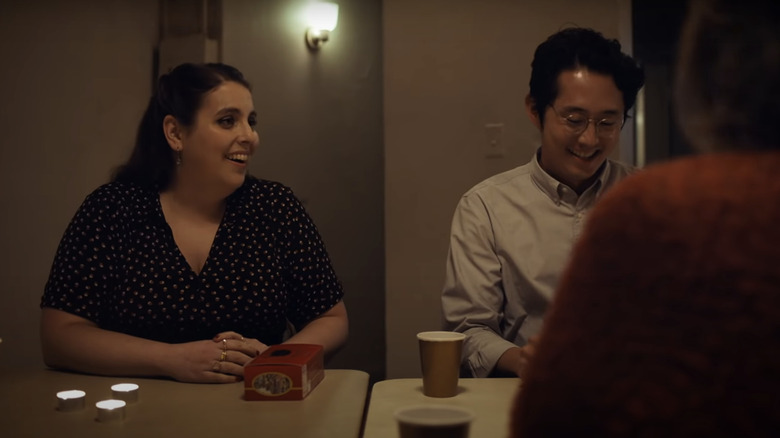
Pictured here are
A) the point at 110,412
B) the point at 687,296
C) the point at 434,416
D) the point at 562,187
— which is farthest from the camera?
the point at 562,187

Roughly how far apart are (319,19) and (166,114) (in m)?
1.71

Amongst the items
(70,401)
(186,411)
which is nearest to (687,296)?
(186,411)

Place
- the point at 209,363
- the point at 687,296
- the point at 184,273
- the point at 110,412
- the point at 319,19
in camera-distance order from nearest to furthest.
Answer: the point at 687,296, the point at 110,412, the point at 209,363, the point at 184,273, the point at 319,19

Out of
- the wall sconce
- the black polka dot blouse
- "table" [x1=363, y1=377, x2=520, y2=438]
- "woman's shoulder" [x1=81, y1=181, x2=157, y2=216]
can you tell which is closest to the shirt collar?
the black polka dot blouse

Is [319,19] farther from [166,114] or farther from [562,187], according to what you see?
[562,187]

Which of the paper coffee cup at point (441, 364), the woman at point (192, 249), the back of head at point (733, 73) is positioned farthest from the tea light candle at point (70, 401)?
the back of head at point (733, 73)

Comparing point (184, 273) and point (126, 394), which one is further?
point (184, 273)

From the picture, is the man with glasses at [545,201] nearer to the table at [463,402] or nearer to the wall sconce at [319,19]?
the table at [463,402]

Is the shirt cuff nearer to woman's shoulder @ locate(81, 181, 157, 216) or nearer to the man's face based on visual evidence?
the man's face

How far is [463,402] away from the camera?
1.01 meters

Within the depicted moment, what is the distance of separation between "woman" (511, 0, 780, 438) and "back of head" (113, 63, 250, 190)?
1.39 m

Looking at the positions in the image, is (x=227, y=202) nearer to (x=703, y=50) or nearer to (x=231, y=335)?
(x=231, y=335)

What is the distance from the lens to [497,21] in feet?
8.29

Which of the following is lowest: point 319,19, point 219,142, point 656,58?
point 219,142
